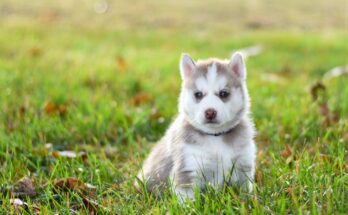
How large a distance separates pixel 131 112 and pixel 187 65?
2.09 m

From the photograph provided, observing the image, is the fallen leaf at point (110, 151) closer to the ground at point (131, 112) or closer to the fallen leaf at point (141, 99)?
the ground at point (131, 112)

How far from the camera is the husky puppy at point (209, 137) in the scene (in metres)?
4.45

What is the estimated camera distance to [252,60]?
1186cm

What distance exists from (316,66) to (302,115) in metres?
5.04

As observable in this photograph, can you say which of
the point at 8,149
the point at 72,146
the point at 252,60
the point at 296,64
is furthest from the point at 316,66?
the point at 8,149

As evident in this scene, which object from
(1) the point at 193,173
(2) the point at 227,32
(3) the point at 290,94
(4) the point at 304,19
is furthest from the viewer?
(4) the point at 304,19

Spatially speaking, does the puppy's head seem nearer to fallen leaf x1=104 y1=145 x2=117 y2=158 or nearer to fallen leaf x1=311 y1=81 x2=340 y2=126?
fallen leaf x1=104 y1=145 x2=117 y2=158

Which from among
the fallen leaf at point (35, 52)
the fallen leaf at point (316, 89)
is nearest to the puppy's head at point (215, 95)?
the fallen leaf at point (316, 89)

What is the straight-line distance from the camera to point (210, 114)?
175 inches

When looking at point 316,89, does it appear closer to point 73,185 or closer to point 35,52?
point 73,185

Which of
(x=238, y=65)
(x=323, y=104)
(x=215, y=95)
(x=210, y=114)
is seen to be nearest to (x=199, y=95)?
(x=215, y=95)

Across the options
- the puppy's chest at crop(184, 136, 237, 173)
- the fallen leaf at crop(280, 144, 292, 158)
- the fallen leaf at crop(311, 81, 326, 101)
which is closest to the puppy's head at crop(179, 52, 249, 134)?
the puppy's chest at crop(184, 136, 237, 173)

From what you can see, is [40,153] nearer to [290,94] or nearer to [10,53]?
[290,94]

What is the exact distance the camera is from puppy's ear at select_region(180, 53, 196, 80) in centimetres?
491
